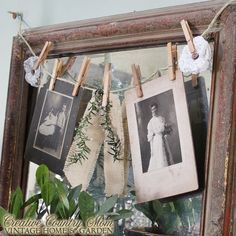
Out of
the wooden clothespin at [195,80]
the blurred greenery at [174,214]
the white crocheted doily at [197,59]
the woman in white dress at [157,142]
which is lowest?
the blurred greenery at [174,214]

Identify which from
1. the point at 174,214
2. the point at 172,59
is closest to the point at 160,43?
the point at 172,59

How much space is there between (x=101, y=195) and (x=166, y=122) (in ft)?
0.52

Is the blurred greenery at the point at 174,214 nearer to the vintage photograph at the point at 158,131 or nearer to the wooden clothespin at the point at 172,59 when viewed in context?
the vintage photograph at the point at 158,131

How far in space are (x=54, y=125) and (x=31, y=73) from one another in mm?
106

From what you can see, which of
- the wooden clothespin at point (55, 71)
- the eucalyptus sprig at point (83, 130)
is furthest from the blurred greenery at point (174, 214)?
the wooden clothespin at point (55, 71)

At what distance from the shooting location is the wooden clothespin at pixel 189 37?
0.56 metres

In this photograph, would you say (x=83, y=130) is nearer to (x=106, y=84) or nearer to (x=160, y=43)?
(x=106, y=84)

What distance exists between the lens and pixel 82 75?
71 cm

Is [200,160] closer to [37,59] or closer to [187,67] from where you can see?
[187,67]

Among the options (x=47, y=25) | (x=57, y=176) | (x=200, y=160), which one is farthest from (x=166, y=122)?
(x=47, y=25)

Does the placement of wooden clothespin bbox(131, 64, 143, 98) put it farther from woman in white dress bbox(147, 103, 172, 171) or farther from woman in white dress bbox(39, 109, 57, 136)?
woman in white dress bbox(39, 109, 57, 136)

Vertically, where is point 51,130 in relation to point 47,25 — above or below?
below

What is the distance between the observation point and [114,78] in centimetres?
68

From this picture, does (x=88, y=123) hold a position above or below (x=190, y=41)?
below
